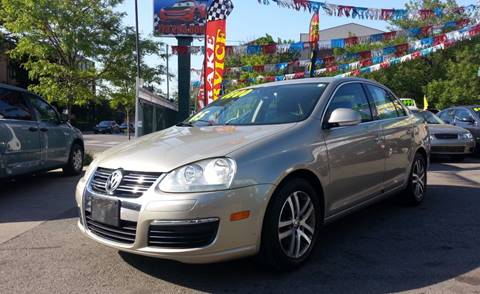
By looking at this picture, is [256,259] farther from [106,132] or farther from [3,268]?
[106,132]

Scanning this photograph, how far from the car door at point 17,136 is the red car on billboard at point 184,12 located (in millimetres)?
16175

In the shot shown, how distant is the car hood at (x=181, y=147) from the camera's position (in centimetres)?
345

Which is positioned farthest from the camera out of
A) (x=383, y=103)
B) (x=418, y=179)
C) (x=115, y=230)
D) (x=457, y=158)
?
(x=457, y=158)

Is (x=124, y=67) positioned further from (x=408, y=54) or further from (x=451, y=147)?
(x=408, y=54)

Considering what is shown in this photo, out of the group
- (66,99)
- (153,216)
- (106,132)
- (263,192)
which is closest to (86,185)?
(153,216)

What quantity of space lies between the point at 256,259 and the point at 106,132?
4564cm

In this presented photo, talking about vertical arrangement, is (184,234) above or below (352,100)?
below

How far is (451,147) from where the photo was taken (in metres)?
11.4

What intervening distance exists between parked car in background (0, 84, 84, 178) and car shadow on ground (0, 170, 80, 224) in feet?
0.90

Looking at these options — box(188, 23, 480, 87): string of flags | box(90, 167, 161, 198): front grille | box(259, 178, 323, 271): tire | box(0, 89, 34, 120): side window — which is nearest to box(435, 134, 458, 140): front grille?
box(188, 23, 480, 87): string of flags

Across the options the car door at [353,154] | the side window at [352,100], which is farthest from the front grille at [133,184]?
the side window at [352,100]

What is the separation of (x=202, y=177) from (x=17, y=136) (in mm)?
4780

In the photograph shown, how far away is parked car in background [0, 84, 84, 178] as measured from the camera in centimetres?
682

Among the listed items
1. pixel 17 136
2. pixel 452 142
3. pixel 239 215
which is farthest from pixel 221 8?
pixel 239 215
